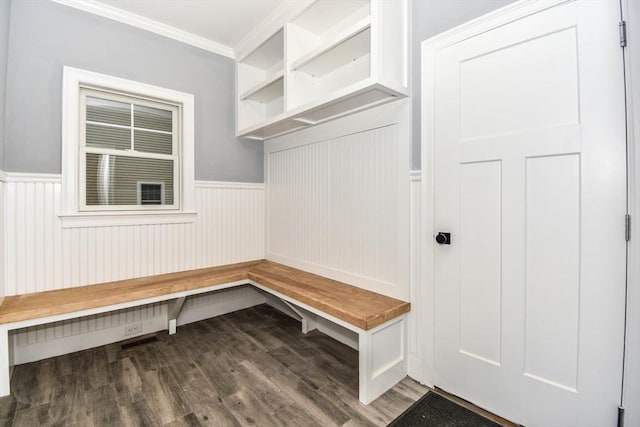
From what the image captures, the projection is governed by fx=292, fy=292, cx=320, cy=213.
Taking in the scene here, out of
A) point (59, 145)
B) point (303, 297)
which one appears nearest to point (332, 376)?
point (303, 297)

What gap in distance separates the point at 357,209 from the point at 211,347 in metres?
1.62

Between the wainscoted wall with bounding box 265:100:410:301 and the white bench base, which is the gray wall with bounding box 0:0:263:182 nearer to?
the wainscoted wall with bounding box 265:100:410:301

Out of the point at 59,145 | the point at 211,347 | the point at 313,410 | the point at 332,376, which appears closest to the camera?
the point at 313,410

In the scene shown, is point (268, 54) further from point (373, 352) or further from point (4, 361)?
point (4, 361)

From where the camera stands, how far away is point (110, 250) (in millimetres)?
2408

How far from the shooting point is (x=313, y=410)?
64.0 inches

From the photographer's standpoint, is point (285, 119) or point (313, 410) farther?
point (285, 119)

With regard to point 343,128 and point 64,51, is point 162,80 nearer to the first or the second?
point 64,51

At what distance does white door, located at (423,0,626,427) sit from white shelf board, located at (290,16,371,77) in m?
0.45

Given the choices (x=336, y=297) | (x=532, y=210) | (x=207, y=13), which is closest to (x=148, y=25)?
(x=207, y=13)

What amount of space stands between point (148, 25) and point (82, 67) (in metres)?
0.67

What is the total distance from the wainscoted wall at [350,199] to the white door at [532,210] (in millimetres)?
242

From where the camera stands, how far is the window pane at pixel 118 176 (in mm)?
2385

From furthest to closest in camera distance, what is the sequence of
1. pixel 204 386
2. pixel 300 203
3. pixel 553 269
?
1. pixel 300 203
2. pixel 204 386
3. pixel 553 269
